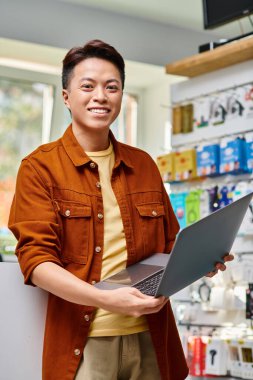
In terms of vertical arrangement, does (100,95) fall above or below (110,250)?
above

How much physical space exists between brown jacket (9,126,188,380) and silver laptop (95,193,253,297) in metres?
0.08

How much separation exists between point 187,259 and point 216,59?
95.9 inches

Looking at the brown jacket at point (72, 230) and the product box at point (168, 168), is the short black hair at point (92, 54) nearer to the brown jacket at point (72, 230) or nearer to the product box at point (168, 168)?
the brown jacket at point (72, 230)

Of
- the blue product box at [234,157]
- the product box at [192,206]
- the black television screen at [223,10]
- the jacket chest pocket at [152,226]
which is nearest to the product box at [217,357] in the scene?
the product box at [192,206]

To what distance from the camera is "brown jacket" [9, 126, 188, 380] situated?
1658mm

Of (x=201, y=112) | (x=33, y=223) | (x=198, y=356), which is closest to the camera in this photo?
(x=33, y=223)

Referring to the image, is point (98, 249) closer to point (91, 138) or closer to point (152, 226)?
point (152, 226)

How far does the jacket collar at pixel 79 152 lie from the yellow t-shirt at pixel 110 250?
0.07 ft

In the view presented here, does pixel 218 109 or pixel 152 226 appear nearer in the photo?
pixel 152 226

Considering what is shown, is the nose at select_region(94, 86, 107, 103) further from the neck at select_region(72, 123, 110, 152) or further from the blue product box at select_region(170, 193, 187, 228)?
the blue product box at select_region(170, 193, 187, 228)

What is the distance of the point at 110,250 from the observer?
1739 mm

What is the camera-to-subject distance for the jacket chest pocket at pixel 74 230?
1700mm

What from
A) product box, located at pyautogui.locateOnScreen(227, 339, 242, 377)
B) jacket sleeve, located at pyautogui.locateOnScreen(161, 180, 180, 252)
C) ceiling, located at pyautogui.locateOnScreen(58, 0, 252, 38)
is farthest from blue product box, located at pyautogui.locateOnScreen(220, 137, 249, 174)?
jacket sleeve, located at pyautogui.locateOnScreen(161, 180, 180, 252)

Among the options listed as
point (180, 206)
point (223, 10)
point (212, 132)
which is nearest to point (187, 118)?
point (212, 132)
